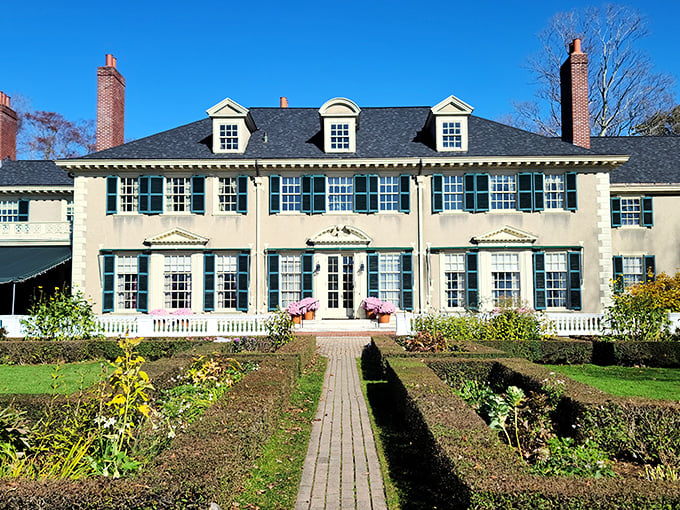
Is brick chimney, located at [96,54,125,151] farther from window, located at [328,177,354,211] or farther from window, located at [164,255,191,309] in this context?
window, located at [328,177,354,211]

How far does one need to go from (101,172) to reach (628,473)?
21.2 m

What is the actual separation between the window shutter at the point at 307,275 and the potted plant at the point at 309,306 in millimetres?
391

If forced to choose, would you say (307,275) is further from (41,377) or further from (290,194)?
(41,377)

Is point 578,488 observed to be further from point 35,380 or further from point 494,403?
point 35,380

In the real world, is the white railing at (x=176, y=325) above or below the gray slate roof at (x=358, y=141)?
below

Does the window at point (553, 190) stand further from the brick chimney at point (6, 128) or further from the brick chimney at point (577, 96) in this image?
the brick chimney at point (6, 128)

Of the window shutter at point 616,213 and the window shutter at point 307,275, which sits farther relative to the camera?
the window shutter at point 616,213

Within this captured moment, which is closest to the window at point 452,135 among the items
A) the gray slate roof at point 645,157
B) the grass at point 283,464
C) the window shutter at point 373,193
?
the window shutter at point 373,193

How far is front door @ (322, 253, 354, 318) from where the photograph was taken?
22062mm

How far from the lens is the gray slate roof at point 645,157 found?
23.7 meters

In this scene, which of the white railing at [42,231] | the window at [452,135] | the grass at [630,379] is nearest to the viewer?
the grass at [630,379]

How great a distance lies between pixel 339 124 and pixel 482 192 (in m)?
6.21

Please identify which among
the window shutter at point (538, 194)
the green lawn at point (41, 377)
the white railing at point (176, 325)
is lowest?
the green lawn at point (41, 377)

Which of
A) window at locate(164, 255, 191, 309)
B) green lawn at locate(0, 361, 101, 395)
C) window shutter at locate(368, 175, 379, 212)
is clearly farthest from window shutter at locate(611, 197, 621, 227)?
green lawn at locate(0, 361, 101, 395)
